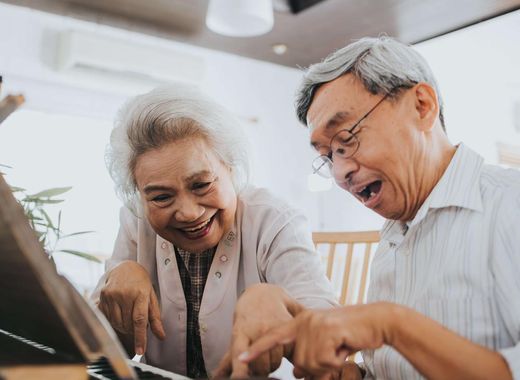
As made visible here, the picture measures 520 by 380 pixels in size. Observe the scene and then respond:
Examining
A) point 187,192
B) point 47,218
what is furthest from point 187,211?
point 47,218

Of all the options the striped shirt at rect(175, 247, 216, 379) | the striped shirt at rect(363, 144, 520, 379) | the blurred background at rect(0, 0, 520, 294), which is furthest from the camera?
the blurred background at rect(0, 0, 520, 294)

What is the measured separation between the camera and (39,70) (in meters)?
4.75

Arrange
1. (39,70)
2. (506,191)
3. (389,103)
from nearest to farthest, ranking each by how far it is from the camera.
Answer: (506,191), (389,103), (39,70)

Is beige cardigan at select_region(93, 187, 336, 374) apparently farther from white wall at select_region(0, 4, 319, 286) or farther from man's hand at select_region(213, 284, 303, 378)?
white wall at select_region(0, 4, 319, 286)

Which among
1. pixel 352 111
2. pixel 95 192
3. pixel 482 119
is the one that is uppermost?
pixel 482 119

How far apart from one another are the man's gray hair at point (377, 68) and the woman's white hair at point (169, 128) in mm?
334

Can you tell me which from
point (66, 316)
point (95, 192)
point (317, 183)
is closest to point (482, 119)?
point (317, 183)

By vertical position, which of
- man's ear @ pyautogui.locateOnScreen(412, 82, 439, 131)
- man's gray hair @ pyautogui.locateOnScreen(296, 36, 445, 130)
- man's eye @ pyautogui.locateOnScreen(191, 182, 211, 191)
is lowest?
man's eye @ pyautogui.locateOnScreen(191, 182, 211, 191)

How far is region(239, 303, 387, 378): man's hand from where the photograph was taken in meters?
0.70

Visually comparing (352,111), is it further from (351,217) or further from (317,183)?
(351,217)

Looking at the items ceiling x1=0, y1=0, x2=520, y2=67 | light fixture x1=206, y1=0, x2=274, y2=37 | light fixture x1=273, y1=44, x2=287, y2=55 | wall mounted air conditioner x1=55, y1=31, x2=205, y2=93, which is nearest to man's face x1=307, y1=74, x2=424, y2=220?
light fixture x1=206, y1=0, x2=274, y2=37

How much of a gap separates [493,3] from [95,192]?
3745mm

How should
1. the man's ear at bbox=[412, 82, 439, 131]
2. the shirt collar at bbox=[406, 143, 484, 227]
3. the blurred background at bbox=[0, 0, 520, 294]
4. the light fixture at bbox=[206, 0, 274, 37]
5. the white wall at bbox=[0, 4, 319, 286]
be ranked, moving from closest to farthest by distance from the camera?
the shirt collar at bbox=[406, 143, 484, 227] < the man's ear at bbox=[412, 82, 439, 131] < the light fixture at bbox=[206, 0, 274, 37] < the blurred background at bbox=[0, 0, 520, 294] < the white wall at bbox=[0, 4, 319, 286]

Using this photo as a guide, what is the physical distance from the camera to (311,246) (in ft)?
4.43
